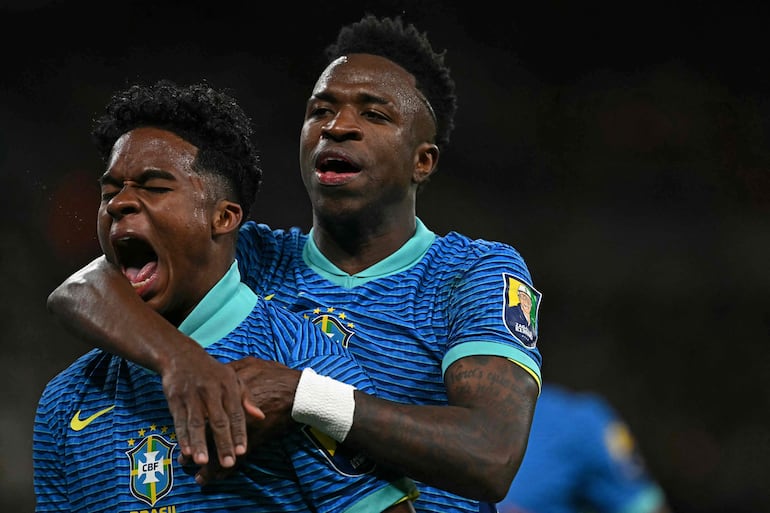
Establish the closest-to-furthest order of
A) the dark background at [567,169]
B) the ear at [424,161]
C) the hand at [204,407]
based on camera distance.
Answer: the hand at [204,407] → the ear at [424,161] → the dark background at [567,169]

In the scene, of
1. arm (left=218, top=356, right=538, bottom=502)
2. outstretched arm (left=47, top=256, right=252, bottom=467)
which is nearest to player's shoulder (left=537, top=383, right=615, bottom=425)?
arm (left=218, top=356, right=538, bottom=502)

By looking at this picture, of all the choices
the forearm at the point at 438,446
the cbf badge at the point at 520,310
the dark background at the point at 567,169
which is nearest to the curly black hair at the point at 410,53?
the cbf badge at the point at 520,310

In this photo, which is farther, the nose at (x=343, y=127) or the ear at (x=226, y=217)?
A: the nose at (x=343, y=127)

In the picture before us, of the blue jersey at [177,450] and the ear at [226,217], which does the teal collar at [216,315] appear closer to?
the blue jersey at [177,450]

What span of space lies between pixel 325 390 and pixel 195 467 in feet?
0.87

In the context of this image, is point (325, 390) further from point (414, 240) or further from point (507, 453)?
point (414, 240)

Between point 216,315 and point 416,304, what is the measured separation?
25.9 inches

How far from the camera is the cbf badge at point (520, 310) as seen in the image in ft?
8.27

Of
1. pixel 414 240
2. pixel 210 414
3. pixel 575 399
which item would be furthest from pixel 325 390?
pixel 575 399

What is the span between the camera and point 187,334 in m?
2.17

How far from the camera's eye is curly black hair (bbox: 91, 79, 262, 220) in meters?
2.27

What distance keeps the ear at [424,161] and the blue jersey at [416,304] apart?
0.44 feet

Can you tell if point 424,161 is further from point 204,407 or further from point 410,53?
point 204,407

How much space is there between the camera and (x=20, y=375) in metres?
5.66
